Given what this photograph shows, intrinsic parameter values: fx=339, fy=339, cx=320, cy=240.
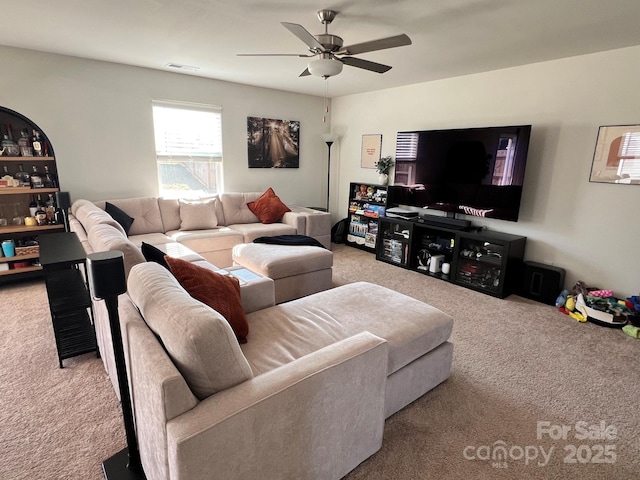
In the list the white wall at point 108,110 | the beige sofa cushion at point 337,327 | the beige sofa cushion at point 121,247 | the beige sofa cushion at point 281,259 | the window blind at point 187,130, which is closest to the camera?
the beige sofa cushion at point 337,327

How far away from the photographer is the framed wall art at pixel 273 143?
5020 mm

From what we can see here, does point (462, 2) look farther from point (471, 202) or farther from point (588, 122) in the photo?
point (471, 202)

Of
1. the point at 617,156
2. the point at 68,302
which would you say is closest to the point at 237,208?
the point at 68,302

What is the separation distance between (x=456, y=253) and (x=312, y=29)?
8.92 feet

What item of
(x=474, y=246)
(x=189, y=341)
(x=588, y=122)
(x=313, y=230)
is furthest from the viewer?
(x=313, y=230)

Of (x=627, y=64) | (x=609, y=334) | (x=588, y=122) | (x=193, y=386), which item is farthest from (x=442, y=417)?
(x=627, y=64)

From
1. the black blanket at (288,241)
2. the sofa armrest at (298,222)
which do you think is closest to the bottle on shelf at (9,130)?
the black blanket at (288,241)

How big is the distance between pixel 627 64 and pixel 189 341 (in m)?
3.97

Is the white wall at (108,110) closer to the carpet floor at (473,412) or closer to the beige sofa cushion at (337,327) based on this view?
the carpet floor at (473,412)

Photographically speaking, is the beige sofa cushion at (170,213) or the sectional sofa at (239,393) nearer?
the sectional sofa at (239,393)

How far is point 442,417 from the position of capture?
1868mm

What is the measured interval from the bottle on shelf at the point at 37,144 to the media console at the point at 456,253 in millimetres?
3996

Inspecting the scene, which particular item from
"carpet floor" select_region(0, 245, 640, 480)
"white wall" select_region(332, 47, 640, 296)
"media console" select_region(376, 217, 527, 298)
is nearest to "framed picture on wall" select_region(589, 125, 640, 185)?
"white wall" select_region(332, 47, 640, 296)

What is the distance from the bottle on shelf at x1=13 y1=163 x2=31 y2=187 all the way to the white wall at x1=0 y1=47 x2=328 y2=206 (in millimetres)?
289
